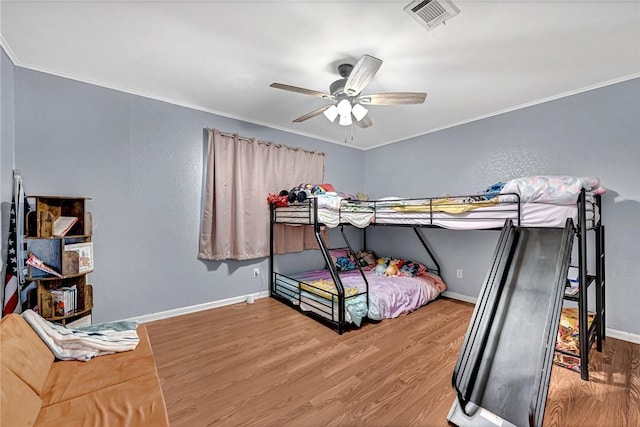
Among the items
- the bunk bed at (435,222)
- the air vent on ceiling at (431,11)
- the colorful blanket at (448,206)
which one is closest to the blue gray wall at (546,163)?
the bunk bed at (435,222)

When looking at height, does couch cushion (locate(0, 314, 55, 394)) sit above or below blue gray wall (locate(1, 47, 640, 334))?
below

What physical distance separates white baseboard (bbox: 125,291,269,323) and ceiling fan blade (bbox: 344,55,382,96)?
280 centimetres

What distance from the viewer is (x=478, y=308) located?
1.77 m

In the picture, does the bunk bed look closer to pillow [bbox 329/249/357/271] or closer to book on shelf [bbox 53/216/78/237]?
pillow [bbox 329/249/357/271]

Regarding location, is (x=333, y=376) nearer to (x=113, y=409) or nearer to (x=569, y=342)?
(x=113, y=409)

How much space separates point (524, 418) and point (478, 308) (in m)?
0.59

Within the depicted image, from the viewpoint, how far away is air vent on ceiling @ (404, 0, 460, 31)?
161 centimetres

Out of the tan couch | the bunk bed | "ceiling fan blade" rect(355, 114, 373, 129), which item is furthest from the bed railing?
the tan couch

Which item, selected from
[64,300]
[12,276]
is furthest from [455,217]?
[12,276]

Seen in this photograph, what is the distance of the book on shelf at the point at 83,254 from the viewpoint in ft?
7.25

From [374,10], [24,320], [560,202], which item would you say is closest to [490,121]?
[560,202]

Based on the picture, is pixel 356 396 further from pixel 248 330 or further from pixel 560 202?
pixel 560 202

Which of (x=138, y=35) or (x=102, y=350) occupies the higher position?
(x=138, y=35)

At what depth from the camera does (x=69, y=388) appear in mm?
1308
